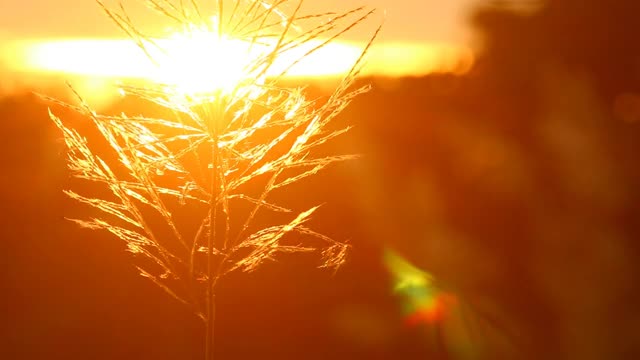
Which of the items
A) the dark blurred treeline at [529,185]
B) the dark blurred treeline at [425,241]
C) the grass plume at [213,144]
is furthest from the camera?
the dark blurred treeline at [529,185]

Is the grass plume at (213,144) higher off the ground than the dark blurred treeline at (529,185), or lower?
lower

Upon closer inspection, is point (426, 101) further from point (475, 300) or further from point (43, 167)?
point (43, 167)

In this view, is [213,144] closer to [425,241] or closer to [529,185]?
[425,241]

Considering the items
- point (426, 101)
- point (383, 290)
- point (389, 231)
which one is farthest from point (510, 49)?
point (383, 290)

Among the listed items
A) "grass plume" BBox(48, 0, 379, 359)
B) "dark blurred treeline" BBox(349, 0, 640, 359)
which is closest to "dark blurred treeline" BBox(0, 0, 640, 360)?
"dark blurred treeline" BBox(349, 0, 640, 359)

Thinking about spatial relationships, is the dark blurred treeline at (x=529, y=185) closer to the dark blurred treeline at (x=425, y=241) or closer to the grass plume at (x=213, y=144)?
the dark blurred treeline at (x=425, y=241)

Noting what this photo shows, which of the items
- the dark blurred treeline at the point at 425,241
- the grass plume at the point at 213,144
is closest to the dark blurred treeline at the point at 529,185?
the dark blurred treeline at the point at 425,241

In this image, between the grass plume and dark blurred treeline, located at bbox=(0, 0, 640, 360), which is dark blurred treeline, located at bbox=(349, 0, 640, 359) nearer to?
dark blurred treeline, located at bbox=(0, 0, 640, 360)

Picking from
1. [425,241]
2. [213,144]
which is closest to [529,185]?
[425,241]

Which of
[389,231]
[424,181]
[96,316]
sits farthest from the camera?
[424,181]
